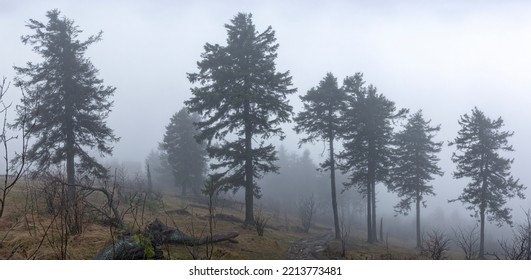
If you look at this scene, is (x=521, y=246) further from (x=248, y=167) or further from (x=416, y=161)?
(x=416, y=161)

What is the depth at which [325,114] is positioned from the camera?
22156 millimetres

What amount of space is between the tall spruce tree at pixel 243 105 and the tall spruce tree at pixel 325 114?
4417mm

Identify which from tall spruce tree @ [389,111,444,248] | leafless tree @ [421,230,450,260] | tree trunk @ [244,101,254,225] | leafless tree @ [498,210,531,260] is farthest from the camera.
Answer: tall spruce tree @ [389,111,444,248]

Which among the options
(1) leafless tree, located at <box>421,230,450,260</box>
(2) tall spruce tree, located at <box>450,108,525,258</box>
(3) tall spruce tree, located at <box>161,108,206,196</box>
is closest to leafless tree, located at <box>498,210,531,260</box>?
(1) leafless tree, located at <box>421,230,450,260</box>

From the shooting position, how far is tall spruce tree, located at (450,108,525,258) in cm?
2380

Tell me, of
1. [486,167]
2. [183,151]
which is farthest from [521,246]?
[183,151]

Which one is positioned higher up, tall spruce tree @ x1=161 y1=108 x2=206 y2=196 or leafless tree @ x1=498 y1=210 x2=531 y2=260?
tall spruce tree @ x1=161 y1=108 x2=206 y2=196

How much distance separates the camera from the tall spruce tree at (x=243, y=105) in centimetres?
1745

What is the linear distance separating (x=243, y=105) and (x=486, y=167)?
18.7 meters

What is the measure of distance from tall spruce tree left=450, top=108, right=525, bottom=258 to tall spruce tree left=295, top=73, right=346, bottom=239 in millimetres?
10140

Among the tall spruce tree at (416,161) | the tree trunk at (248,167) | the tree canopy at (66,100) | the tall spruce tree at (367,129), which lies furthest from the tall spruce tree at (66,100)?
the tall spruce tree at (416,161)

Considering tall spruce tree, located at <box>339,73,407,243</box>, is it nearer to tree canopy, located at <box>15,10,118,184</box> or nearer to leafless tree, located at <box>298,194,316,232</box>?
leafless tree, located at <box>298,194,316,232</box>

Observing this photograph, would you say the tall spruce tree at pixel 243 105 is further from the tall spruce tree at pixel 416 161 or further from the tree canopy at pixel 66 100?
the tall spruce tree at pixel 416 161

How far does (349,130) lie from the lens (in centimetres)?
2295
